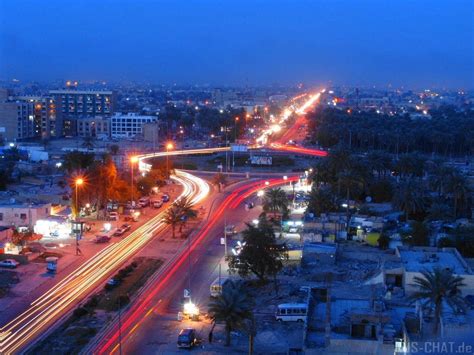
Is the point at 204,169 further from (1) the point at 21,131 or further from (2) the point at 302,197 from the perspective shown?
(1) the point at 21,131

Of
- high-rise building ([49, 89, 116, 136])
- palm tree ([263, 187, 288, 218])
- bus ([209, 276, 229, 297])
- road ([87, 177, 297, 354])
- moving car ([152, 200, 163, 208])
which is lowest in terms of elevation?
road ([87, 177, 297, 354])

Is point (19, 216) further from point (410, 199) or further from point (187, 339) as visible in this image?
point (410, 199)

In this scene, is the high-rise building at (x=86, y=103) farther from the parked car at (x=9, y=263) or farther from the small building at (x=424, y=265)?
the small building at (x=424, y=265)

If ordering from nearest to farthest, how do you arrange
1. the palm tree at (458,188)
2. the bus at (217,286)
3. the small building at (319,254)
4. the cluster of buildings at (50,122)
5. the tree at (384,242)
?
1. the bus at (217,286)
2. the small building at (319,254)
3. the tree at (384,242)
4. the palm tree at (458,188)
5. the cluster of buildings at (50,122)

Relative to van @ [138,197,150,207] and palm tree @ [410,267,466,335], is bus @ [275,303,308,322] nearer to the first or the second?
palm tree @ [410,267,466,335]

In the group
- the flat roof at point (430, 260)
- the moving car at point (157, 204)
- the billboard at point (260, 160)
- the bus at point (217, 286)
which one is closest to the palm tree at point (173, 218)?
the moving car at point (157, 204)

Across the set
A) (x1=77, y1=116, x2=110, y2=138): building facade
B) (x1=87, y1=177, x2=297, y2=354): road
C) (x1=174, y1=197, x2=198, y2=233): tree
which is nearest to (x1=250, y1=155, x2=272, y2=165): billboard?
(x1=87, y1=177, x2=297, y2=354): road
